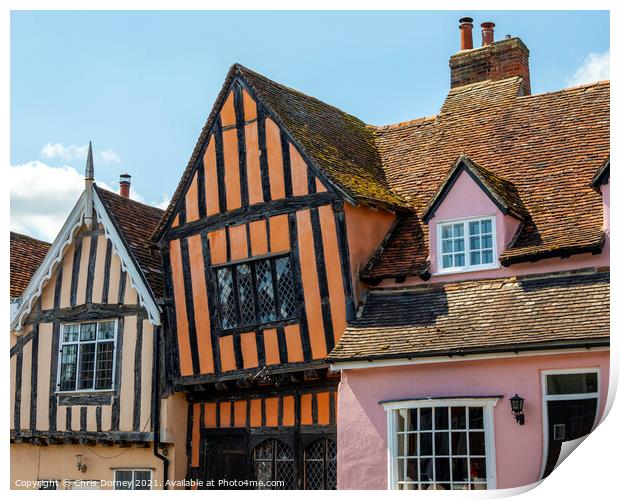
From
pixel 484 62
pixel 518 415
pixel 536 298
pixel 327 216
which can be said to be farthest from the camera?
pixel 484 62

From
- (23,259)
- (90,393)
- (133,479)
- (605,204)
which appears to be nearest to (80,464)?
(133,479)

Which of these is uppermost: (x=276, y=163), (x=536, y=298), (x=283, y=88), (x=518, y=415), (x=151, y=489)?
(x=283, y=88)

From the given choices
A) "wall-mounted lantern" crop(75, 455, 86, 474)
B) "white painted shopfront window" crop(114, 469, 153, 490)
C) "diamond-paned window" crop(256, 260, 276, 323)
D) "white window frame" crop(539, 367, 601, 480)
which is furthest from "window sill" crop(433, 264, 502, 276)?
"wall-mounted lantern" crop(75, 455, 86, 474)

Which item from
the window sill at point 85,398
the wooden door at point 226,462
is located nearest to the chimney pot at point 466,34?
the wooden door at point 226,462

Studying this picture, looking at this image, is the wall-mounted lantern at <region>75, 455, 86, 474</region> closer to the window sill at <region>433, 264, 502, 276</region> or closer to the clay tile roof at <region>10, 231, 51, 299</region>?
the clay tile roof at <region>10, 231, 51, 299</region>

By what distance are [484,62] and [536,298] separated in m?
5.67

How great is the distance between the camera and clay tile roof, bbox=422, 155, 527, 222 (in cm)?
1236

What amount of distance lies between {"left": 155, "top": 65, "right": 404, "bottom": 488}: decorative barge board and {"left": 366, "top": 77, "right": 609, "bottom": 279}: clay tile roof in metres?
0.64

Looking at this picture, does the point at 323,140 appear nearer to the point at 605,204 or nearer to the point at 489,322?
the point at 489,322

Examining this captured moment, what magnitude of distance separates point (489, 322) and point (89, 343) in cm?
644

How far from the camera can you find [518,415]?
10945 mm

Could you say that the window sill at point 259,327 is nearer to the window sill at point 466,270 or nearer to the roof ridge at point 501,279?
the roof ridge at point 501,279

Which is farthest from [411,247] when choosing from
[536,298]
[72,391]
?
[72,391]

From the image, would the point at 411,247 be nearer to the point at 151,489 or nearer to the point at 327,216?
the point at 327,216
